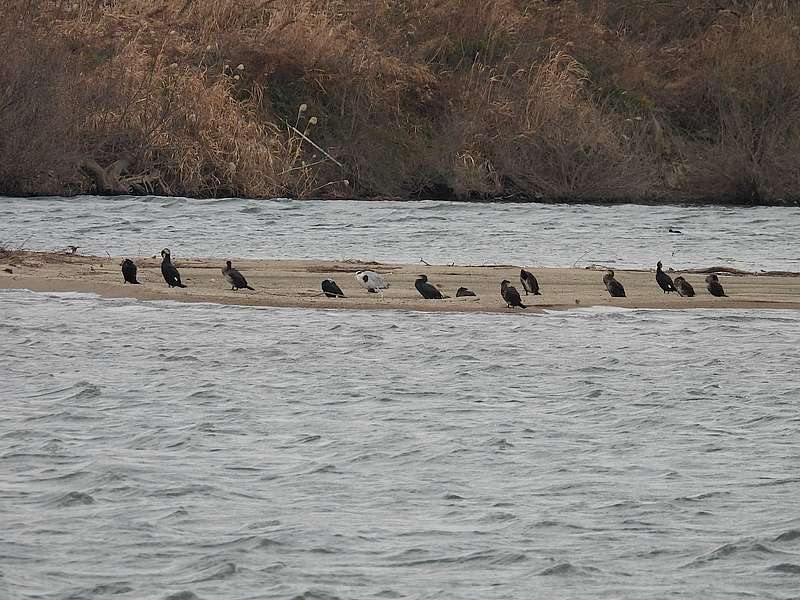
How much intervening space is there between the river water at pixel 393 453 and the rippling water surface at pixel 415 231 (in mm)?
5402

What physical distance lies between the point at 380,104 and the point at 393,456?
24.6m

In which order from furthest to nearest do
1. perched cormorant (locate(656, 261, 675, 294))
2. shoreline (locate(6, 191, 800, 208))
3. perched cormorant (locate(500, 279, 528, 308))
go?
shoreline (locate(6, 191, 800, 208))
perched cormorant (locate(656, 261, 675, 294))
perched cormorant (locate(500, 279, 528, 308))

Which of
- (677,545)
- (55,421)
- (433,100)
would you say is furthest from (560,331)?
(433,100)

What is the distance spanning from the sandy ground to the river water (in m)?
0.31

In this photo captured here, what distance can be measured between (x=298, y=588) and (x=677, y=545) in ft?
6.27

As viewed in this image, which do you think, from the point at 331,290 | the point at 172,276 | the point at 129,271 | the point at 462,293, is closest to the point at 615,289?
the point at 462,293

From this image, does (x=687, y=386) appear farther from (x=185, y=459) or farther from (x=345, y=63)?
(x=345, y=63)

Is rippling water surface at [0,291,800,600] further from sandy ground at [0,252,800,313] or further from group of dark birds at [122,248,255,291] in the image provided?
group of dark birds at [122,248,255,291]

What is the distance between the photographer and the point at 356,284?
15.6 meters

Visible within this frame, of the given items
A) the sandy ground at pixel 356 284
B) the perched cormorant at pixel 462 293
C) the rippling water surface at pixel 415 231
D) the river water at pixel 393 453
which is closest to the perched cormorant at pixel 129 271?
the sandy ground at pixel 356 284

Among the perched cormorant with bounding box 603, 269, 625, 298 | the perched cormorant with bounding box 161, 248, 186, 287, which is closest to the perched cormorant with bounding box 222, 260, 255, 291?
the perched cormorant with bounding box 161, 248, 186, 287

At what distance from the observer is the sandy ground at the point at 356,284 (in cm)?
1454

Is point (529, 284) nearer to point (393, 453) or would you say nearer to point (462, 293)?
point (462, 293)

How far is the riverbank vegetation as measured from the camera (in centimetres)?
2870
